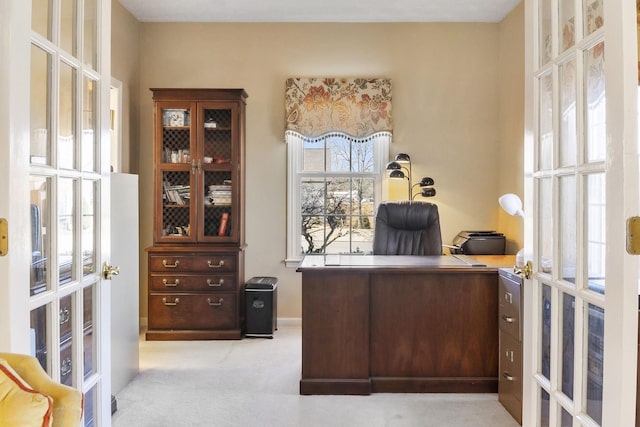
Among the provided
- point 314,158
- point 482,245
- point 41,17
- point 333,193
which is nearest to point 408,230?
point 482,245

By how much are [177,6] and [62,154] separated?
341 cm

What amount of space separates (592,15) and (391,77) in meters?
3.52

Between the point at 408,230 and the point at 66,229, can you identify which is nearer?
the point at 66,229

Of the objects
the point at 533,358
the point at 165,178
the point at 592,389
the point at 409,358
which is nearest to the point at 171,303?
the point at 165,178

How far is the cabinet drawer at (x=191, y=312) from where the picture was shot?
4316 millimetres

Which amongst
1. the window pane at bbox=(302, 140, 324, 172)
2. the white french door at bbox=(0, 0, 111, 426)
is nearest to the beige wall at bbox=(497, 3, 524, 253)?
the window pane at bbox=(302, 140, 324, 172)

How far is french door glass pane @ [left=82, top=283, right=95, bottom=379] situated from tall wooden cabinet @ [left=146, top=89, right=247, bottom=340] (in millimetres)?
2604

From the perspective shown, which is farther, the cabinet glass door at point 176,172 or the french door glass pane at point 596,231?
the cabinet glass door at point 176,172

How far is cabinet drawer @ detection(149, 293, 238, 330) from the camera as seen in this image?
4316mm

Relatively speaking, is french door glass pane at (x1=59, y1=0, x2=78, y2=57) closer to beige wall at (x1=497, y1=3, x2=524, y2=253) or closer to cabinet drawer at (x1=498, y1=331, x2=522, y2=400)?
cabinet drawer at (x1=498, y1=331, x2=522, y2=400)

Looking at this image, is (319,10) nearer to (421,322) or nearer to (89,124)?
(421,322)

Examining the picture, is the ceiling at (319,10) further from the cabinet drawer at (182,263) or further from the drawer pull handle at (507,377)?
the drawer pull handle at (507,377)

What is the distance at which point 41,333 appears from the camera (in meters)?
1.39

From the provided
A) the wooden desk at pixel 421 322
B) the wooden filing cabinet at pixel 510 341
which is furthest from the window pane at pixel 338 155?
the wooden filing cabinet at pixel 510 341
